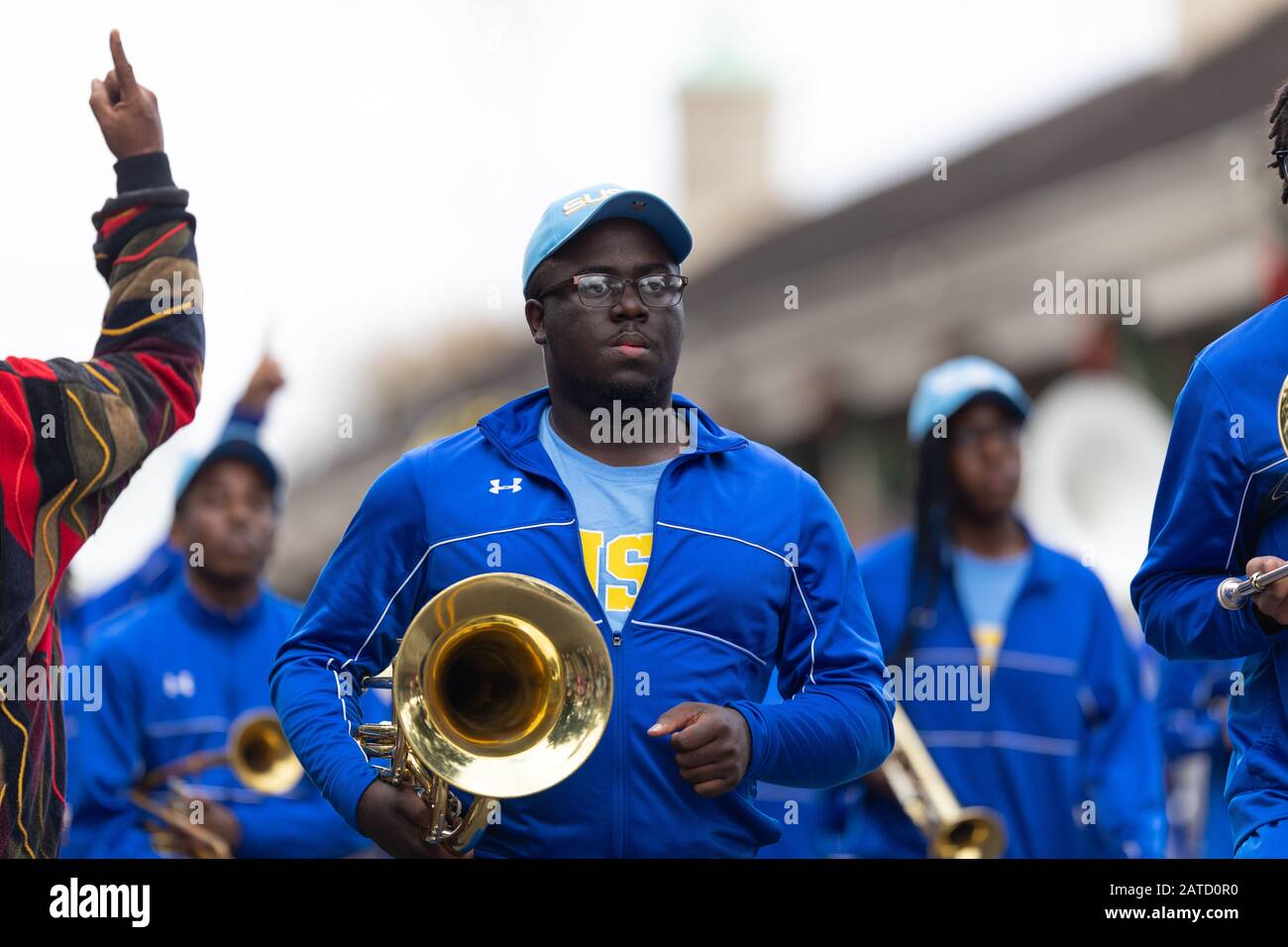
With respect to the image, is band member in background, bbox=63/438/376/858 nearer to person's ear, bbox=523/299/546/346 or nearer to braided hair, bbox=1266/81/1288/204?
person's ear, bbox=523/299/546/346

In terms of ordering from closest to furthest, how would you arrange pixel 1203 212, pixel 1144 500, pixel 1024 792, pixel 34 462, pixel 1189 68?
pixel 34 462 < pixel 1024 792 < pixel 1144 500 < pixel 1203 212 < pixel 1189 68

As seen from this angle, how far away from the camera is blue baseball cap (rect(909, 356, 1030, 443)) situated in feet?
26.6

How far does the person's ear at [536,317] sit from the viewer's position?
5.11m

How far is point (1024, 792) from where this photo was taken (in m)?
7.50

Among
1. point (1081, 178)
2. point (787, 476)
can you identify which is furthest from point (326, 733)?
point (1081, 178)

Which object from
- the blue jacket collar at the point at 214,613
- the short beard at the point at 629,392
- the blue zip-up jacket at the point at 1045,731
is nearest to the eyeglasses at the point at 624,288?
the short beard at the point at 629,392

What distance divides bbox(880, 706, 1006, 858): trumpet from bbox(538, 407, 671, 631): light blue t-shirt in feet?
8.77

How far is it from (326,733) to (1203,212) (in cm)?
1470

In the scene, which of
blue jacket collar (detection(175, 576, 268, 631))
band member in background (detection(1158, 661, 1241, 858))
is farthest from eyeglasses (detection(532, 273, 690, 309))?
band member in background (detection(1158, 661, 1241, 858))

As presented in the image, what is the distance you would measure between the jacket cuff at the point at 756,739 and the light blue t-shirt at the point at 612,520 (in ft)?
1.10

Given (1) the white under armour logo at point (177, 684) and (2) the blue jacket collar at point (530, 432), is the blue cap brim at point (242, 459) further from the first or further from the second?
(2) the blue jacket collar at point (530, 432)

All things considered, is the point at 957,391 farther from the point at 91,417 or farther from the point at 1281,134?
the point at 91,417
